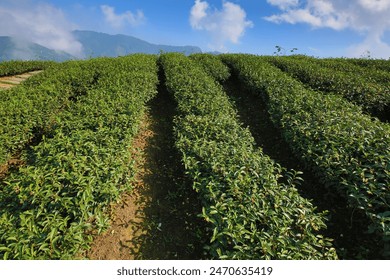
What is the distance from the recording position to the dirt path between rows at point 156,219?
4.75 meters

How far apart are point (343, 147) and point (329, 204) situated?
1444mm

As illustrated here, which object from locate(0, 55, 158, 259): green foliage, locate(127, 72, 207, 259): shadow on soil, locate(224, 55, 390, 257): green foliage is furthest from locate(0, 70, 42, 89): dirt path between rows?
locate(224, 55, 390, 257): green foliage

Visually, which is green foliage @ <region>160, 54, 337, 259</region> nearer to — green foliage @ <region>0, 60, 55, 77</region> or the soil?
the soil

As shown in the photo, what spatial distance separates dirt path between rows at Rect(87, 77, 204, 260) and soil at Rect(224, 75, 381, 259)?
2582mm

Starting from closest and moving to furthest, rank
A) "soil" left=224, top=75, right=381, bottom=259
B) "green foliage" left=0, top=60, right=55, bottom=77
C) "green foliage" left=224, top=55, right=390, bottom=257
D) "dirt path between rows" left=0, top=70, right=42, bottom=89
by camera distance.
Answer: "green foliage" left=224, top=55, right=390, bottom=257 < "soil" left=224, top=75, right=381, bottom=259 < "dirt path between rows" left=0, top=70, right=42, bottom=89 < "green foliage" left=0, top=60, right=55, bottom=77

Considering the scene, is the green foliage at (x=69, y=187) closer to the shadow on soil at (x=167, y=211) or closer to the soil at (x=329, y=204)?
the shadow on soil at (x=167, y=211)

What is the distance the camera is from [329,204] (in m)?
6.07

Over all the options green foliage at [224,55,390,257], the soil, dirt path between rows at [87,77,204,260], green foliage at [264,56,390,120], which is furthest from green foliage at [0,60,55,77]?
green foliage at [264,56,390,120]

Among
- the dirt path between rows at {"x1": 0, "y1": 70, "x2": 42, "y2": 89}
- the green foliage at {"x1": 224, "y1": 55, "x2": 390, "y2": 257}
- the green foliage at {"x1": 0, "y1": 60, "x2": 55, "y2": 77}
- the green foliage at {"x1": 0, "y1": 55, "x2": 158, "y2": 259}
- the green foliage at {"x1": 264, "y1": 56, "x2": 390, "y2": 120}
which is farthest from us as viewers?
the green foliage at {"x1": 0, "y1": 60, "x2": 55, "y2": 77}

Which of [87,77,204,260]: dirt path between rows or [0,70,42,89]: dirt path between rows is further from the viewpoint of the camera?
[0,70,42,89]: dirt path between rows

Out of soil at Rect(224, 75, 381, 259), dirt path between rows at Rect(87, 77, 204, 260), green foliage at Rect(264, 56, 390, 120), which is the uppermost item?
green foliage at Rect(264, 56, 390, 120)

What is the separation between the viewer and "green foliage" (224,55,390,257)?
14.7ft

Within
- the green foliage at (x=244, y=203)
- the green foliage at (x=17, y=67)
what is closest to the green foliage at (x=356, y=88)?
the green foliage at (x=244, y=203)

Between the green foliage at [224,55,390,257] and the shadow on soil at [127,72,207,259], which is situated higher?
the green foliage at [224,55,390,257]
